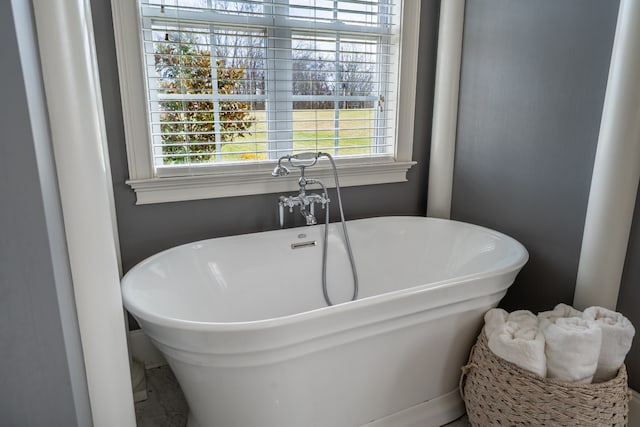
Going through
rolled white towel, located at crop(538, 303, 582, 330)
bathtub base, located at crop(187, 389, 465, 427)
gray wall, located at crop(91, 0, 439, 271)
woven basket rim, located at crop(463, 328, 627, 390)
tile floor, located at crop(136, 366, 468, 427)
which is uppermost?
gray wall, located at crop(91, 0, 439, 271)

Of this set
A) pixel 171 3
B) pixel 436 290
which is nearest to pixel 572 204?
pixel 436 290

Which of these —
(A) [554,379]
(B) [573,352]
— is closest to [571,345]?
(B) [573,352]

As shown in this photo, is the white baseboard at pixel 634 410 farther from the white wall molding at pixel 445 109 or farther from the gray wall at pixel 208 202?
the gray wall at pixel 208 202

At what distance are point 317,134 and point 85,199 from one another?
4.53ft

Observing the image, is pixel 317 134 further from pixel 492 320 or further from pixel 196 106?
pixel 492 320

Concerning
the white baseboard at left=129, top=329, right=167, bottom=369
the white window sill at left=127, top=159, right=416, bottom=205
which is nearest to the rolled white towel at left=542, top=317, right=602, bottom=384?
the white window sill at left=127, top=159, right=416, bottom=205

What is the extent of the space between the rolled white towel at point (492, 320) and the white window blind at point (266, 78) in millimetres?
1187

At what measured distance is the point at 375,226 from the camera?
2.25 meters

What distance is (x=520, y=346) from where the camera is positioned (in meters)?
1.35

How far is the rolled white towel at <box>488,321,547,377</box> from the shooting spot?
1.34 m

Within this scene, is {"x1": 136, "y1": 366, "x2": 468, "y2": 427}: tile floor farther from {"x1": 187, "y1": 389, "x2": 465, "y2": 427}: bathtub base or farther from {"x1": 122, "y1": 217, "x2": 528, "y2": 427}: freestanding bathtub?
{"x1": 122, "y1": 217, "x2": 528, "y2": 427}: freestanding bathtub

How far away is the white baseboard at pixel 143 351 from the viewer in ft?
6.57

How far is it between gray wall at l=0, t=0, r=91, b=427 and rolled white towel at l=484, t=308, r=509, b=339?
1.31 metres

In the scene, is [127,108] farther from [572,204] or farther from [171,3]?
[572,204]
